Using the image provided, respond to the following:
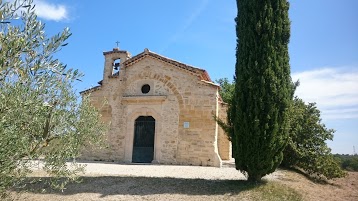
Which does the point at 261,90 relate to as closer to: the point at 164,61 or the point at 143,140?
the point at 164,61

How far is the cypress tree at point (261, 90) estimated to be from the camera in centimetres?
851

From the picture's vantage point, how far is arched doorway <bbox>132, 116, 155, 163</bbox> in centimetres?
1526

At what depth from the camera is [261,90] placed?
8602 mm

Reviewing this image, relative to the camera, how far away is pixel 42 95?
14.9 ft

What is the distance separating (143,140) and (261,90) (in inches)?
341

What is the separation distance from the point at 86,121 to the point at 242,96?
480cm

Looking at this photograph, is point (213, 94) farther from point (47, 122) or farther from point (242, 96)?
point (47, 122)

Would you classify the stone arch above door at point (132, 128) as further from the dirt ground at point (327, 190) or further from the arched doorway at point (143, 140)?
the dirt ground at point (327, 190)

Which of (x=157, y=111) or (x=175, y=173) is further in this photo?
(x=157, y=111)

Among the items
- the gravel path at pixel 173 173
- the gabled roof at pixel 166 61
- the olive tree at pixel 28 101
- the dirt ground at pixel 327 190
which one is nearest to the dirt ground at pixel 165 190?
the dirt ground at pixel 327 190

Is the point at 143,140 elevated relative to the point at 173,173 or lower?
elevated

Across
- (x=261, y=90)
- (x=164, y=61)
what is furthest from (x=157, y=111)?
Answer: (x=261, y=90)

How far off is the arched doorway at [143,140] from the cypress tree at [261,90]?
710 centimetres

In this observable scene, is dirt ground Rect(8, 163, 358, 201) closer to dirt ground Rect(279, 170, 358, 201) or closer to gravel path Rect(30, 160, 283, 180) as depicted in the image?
dirt ground Rect(279, 170, 358, 201)
